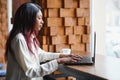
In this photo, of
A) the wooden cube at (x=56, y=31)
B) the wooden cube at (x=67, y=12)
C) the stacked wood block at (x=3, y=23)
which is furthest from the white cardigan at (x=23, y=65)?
the stacked wood block at (x=3, y=23)

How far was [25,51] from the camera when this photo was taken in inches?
73.2

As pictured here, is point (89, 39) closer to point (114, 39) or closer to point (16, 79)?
point (114, 39)

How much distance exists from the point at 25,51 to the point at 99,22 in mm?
1760

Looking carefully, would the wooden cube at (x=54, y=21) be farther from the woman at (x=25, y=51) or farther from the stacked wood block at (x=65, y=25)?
the woman at (x=25, y=51)

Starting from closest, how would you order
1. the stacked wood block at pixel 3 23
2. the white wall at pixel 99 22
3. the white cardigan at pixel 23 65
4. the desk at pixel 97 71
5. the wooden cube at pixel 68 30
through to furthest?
the desk at pixel 97 71 < the white cardigan at pixel 23 65 < the wooden cube at pixel 68 30 < the white wall at pixel 99 22 < the stacked wood block at pixel 3 23

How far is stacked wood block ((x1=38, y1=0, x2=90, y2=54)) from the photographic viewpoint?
2.98m

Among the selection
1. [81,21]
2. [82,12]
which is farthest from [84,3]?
[81,21]

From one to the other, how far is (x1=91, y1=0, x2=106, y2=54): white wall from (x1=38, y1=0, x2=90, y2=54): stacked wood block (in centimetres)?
21

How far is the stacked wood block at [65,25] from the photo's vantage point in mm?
2982

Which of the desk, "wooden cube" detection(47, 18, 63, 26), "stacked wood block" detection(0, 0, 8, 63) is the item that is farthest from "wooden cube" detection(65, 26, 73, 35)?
"stacked wood block" detection(0, 0, 8, 63)

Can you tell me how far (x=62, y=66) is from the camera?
6.62ft

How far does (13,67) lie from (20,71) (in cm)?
6

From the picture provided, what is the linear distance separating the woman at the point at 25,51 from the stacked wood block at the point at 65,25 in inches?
Result: 38.1

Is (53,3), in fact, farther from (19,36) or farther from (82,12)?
(19,36)
